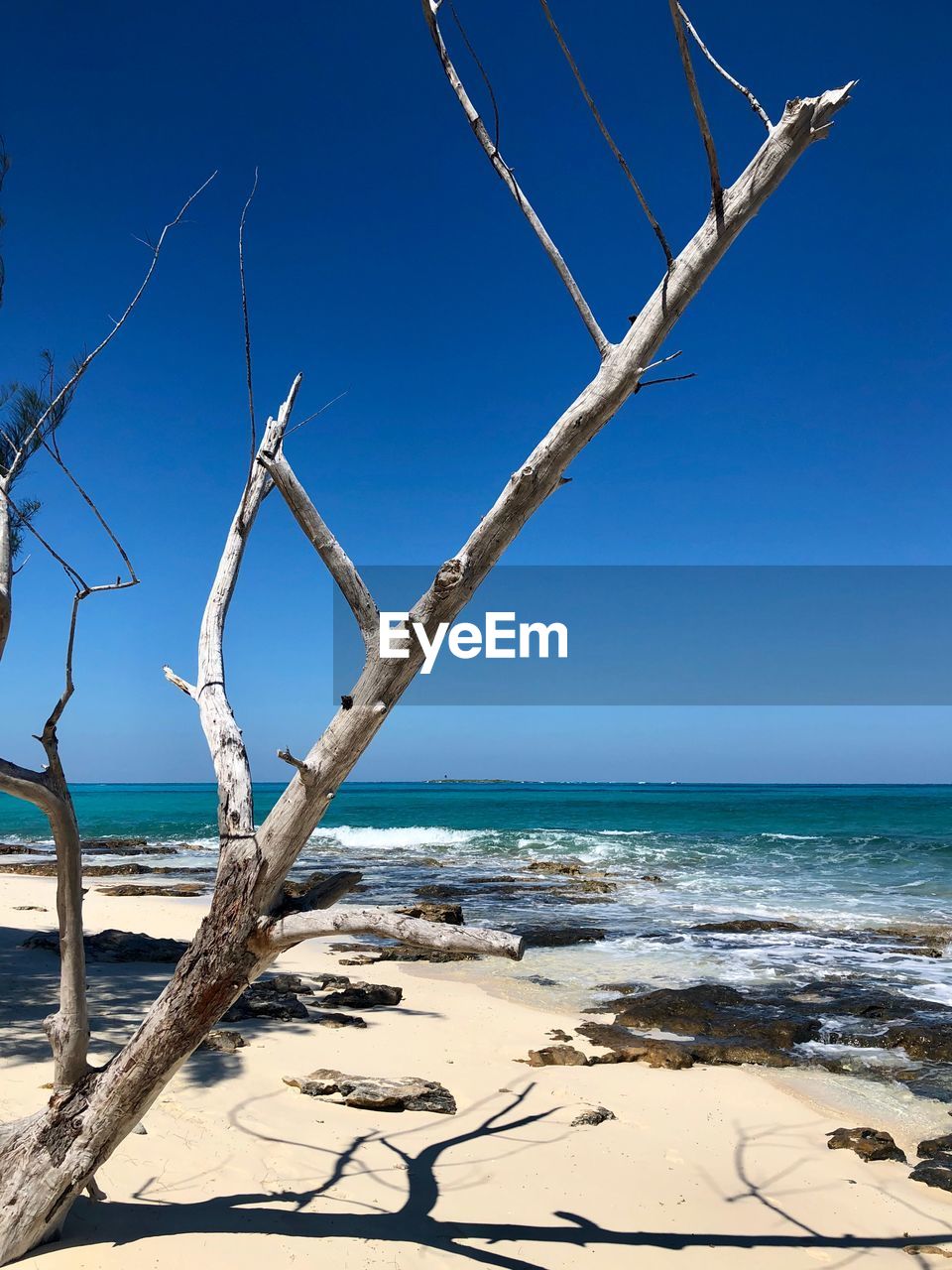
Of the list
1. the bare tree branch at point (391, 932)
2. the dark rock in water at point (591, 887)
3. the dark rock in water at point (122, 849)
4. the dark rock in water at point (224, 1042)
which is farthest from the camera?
the dark rock in water at point (122, 849)

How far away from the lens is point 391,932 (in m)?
2.64

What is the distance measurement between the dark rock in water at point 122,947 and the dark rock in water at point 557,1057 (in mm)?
4266

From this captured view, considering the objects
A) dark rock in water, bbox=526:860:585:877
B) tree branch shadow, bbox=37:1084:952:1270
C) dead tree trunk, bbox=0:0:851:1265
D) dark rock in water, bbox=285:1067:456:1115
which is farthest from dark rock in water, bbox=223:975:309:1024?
dark rock in water, bbox=526:860:585:877

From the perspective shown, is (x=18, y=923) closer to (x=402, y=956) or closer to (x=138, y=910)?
(x=138, y=910)

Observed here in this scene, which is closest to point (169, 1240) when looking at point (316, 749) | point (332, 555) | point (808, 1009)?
point (316, 749)

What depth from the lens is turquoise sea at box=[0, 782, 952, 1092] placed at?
420 inches

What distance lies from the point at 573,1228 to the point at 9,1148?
7.42 ft

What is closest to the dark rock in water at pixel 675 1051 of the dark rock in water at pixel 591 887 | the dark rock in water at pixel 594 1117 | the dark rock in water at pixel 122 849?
the dark rock in water at pixel 594 1117

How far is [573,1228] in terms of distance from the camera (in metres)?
3.80

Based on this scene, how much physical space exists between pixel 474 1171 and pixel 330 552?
3.23 m

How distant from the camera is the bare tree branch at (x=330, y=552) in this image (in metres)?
2.74

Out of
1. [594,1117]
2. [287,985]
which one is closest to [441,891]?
[287,985]

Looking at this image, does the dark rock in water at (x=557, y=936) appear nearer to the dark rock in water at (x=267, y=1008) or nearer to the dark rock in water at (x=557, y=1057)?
the dark rock in water at (x=267, y=1008)

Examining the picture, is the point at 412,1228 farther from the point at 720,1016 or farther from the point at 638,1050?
the point at 720,1016
